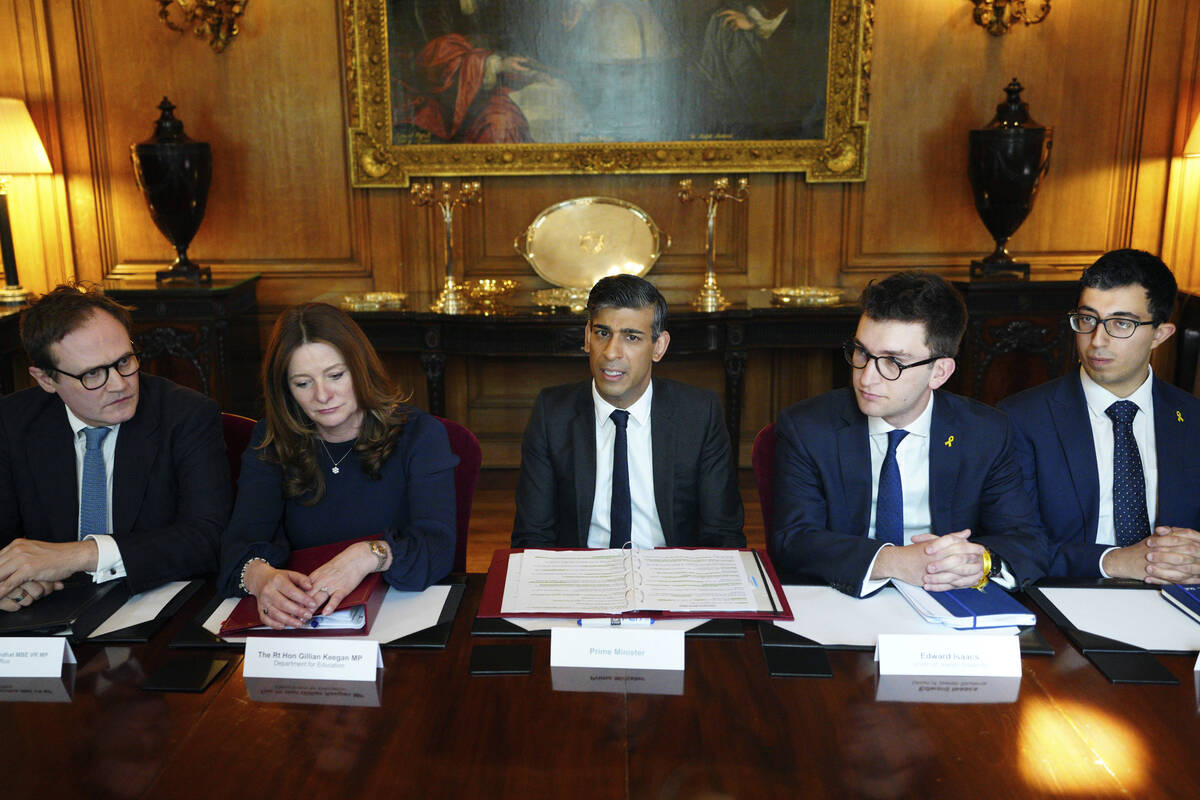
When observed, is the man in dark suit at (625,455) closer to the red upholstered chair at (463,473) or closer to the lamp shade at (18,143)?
the red upholstered chair at (463,473)

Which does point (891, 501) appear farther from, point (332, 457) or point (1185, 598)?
point (332, 457)

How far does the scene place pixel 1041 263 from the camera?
15.9 feet

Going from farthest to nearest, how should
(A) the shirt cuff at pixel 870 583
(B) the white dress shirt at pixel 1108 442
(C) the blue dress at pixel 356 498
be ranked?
(B) the white dress shirt at pixel 1108 442 → (C) the blue dress at pixel 356 498 → (A) the shirt cuff at pixel 870 583

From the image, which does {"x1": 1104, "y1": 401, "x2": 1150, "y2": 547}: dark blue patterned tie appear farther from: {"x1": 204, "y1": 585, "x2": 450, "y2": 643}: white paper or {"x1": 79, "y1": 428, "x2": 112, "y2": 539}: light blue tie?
{"x1": 79, "y1": 428, "x2": 112, "y2": 539}: light blue tie

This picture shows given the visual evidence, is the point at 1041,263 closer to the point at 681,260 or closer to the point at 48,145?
the point at 681,260

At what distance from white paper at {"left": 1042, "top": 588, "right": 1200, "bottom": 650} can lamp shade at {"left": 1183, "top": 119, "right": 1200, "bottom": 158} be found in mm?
3233

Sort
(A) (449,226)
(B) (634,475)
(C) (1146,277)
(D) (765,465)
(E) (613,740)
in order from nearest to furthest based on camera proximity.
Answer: (E) (613,740) → (C) (1146,277) → (D) (765,465) → (B) (634,475) → (A) (449,226)

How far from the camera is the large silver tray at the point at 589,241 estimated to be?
4715 millimetres

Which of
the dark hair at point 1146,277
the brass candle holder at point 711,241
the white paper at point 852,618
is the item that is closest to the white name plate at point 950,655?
the white paper at point 852,618

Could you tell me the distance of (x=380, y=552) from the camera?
1902 millimetres

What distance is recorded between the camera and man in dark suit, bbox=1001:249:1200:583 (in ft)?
7.69

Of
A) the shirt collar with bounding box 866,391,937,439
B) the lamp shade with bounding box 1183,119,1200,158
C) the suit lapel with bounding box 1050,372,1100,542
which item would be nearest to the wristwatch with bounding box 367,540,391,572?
the shirt collar with bounding box 866,391,937,439

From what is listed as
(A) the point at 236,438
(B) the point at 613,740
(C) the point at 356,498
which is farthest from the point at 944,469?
(A) the point at 236,438

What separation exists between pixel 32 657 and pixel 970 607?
160cm
